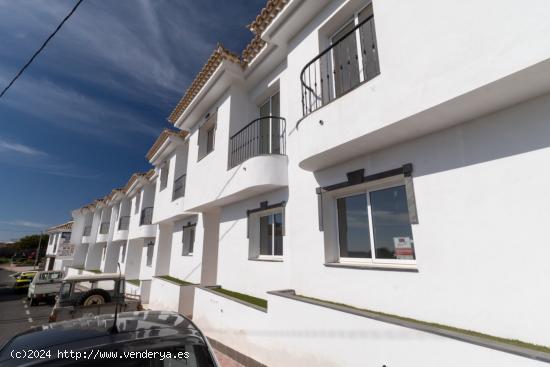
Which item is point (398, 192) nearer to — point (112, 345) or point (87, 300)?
point (112, 345)

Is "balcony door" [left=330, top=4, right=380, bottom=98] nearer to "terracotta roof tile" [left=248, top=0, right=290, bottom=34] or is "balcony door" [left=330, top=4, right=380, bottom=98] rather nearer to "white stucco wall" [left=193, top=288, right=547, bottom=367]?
"terracotta roof tile" [left=248, top=0, right=290, bottom=34]

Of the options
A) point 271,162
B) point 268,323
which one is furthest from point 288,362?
point 271,162

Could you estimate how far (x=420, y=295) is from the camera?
132 inches

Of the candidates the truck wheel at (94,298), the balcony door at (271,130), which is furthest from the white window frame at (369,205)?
the truck wheel at (94,298)

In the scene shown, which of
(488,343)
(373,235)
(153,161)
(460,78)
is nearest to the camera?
(488,343)

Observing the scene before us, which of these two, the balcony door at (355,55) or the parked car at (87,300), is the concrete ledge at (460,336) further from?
the parked car at (87,300)

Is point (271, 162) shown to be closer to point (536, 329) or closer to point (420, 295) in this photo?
point (420, 295)

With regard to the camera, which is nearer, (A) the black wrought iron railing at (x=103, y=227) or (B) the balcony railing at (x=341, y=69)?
(B) the balcony railing at (x=341, y=69)

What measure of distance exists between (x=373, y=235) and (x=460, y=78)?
256 centimetres

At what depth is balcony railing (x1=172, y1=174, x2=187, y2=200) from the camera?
38.8 feet

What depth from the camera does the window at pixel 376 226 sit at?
3922mm

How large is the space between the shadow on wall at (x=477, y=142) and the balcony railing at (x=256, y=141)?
145 inches

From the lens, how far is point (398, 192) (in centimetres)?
408

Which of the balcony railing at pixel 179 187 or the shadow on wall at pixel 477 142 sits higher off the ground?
the balcony railing at pixel 179 187
